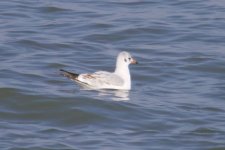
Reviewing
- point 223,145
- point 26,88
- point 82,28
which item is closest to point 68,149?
point 223,145

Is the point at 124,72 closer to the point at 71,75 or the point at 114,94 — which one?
the point at 114,94

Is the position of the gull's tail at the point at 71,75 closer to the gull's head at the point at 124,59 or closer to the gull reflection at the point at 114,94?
the gull reflection at the point at 114,94

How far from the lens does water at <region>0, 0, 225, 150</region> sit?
567 inches

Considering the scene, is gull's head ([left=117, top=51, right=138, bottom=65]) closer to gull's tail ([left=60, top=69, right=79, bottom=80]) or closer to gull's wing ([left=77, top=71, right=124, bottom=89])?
A: gull's wing ([left=77, top=71, right=124, bottom=89])

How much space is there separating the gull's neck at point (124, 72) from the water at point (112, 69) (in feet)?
0.75

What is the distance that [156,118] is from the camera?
1549cm

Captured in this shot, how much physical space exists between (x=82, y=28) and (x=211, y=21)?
2920mm

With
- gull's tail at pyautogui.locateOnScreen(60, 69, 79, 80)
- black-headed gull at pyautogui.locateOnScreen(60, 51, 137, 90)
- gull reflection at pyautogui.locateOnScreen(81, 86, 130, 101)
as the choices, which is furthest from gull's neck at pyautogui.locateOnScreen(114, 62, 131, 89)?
gull's tail at pyautogui.locateOnScreen(60, 69, 79, 80)

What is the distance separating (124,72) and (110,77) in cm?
37

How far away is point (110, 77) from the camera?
17219 millimetres

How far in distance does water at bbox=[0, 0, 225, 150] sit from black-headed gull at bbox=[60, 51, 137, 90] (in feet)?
0.58

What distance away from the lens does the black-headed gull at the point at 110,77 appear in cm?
1704

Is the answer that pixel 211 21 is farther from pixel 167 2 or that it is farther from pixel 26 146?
pixel 26 146

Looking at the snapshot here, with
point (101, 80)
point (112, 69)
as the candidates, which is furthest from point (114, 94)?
point (112, 69)
